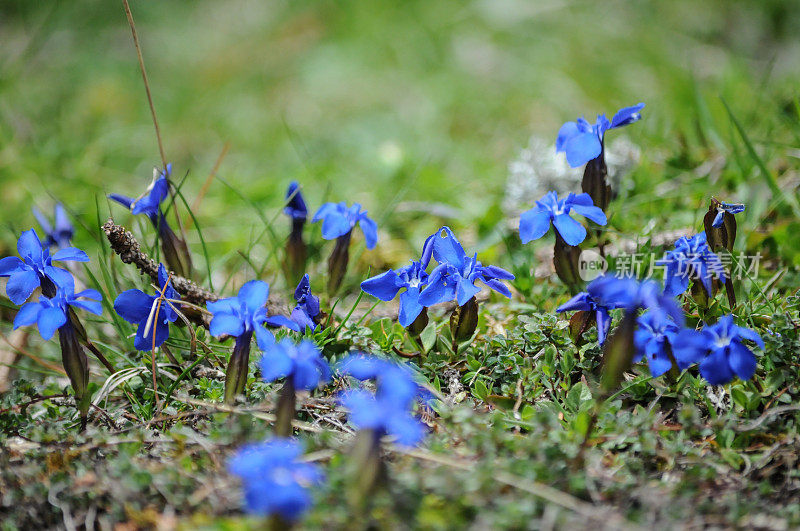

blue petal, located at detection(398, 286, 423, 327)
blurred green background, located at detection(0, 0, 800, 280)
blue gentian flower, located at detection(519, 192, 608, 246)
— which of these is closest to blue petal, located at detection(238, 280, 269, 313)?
blue petal, located at detection(398, 286, 423, 327)

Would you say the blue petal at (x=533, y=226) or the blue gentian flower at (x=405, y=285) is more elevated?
the blue petal at (x=533, y=226)

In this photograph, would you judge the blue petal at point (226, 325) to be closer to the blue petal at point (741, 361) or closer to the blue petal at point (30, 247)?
the blue petal at point (30, 247)

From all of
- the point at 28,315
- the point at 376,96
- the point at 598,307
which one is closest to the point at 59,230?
the point at 28,315

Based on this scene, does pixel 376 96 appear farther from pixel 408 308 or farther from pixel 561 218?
pixel 408 308

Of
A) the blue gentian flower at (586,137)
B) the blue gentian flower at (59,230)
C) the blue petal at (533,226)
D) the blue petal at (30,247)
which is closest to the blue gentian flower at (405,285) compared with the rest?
the blue petal at (533,226)

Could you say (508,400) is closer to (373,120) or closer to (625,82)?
(373,120)

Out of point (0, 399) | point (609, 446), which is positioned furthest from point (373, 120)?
point (609, 446)
